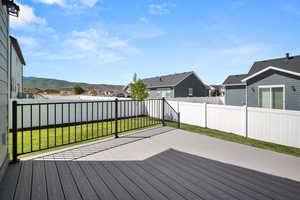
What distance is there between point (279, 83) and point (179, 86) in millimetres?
10893

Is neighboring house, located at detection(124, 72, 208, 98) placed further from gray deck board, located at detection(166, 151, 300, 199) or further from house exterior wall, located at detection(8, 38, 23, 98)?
gray deck board, located at detection(166, 151, 300, 199)

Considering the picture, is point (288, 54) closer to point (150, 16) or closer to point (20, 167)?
point (150, 16)

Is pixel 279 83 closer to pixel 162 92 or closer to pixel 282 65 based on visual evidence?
pixel 282 65

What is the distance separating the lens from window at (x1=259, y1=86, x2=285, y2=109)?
30.2ft

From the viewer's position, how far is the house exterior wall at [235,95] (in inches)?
546

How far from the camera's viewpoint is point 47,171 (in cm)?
251

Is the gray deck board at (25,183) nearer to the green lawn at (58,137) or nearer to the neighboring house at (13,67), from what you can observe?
the green lawn at (58,137)

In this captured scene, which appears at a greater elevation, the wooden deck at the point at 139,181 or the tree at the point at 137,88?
the tree at the point at 137,88

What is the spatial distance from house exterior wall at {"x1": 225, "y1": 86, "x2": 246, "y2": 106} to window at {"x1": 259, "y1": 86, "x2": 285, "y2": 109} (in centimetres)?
360

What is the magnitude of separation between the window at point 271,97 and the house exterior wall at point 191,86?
992cm

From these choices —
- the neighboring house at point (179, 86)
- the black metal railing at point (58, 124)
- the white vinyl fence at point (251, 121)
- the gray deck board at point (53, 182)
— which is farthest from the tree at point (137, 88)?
the neighboring house at point (179, 86)

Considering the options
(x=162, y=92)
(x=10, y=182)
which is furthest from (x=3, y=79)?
(x=162, y=92)

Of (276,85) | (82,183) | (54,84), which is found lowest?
(82,183)

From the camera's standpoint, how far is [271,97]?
9.63m
